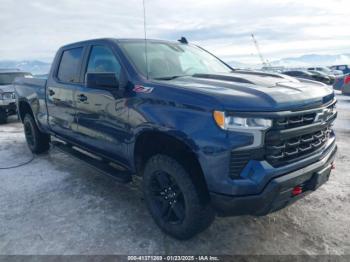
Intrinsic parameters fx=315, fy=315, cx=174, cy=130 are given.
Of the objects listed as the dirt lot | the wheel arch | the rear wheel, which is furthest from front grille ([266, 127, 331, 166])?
the rear wheel

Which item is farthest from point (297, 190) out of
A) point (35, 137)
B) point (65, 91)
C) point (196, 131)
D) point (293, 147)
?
→ point (35, 137)

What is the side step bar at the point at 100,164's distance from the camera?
338 centimetres

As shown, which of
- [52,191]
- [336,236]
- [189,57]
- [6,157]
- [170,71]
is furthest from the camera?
[6,157]

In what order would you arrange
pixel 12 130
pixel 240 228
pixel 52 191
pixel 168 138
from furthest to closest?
pixel 12 130, pixel 52 191, pixel 240 228, pixel 168 138

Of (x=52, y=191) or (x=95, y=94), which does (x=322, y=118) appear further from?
(x=52, y=191)

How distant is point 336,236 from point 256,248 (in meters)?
0.81

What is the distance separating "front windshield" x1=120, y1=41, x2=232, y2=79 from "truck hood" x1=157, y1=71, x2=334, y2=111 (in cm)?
28

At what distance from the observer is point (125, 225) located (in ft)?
10.7

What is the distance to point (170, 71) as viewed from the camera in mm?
3406

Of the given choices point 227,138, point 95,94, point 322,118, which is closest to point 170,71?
point 95,94

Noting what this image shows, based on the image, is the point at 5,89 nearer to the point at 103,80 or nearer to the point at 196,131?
the point at 103,80

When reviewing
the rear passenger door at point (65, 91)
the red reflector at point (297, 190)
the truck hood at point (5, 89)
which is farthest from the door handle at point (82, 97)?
the truck hood at point (5, 89)

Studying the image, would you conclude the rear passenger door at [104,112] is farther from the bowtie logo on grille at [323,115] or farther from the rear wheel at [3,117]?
the rear wheel at [3,117]

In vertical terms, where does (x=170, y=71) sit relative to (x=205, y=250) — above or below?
above
